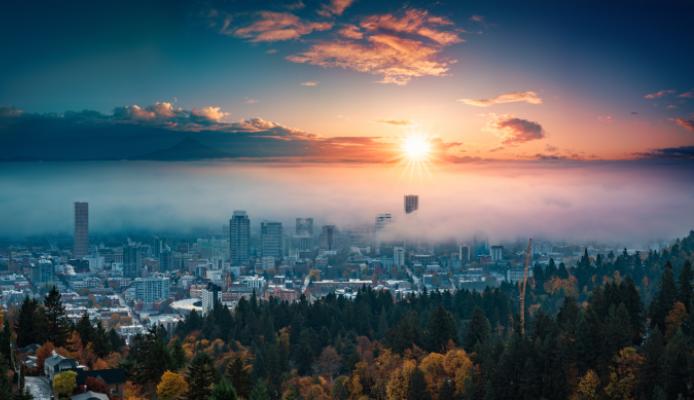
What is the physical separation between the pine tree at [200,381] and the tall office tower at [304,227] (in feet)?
206

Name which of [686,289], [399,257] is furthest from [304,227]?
[686,289]

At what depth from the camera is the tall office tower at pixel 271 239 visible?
71375mm

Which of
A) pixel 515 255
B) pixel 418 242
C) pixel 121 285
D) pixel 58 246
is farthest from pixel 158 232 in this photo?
pixel 515 255

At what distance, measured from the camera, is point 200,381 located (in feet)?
43.4

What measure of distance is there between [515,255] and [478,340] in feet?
154

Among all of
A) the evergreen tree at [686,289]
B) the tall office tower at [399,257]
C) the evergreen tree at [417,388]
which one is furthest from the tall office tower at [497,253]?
the evergreen tree at [417,388]

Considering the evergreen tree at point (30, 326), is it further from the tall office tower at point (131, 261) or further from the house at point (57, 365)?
the tall office tower at point (131, 261)

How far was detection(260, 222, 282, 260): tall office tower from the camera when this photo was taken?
71.4 metres

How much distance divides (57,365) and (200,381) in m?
2.93

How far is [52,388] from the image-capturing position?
13.7 metres

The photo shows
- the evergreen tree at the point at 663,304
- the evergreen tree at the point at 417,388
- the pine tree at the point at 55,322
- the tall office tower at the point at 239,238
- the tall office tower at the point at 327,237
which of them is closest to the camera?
the evergreen tree at the point at 663,304

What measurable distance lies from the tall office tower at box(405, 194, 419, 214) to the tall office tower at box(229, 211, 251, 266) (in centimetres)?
1628

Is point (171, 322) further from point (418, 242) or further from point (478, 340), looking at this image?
point (418, 242)

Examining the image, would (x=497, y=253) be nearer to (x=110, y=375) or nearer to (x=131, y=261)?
(x=131, y=261)
